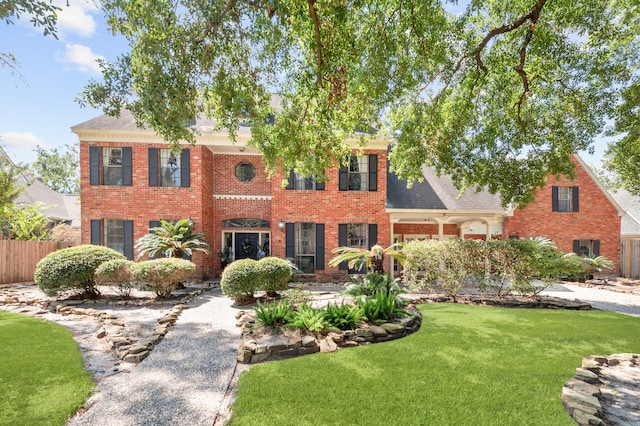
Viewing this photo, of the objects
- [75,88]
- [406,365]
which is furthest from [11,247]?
[406,365]

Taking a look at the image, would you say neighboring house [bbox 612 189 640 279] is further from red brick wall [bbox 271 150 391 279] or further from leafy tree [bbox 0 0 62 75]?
leafy tree [bbox 0 0 62 75]

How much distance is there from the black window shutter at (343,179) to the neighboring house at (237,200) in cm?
4

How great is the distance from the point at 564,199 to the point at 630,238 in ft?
20.5

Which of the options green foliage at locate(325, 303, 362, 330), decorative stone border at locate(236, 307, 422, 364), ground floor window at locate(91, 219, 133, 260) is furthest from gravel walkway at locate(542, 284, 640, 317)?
ground floor window at locate(91, 219, 133, 260)

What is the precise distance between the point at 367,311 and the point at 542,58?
803cm

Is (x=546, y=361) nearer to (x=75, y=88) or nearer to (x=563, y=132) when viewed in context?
(x=563, y=132)

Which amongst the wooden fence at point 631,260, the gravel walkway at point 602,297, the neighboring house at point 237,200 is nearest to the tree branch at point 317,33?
the neighboring house at point 237,200

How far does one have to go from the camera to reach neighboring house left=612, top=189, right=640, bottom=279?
16.3 metres

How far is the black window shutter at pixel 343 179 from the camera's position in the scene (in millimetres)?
13617

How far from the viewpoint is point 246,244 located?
1421 cm

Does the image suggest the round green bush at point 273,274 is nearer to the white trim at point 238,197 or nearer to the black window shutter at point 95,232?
the white trim at point 238,197

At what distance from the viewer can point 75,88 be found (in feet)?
19.7

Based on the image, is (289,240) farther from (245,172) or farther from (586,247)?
(586,247)

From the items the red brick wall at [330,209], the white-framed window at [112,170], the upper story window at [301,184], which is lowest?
the red brick wall at [330,209]
